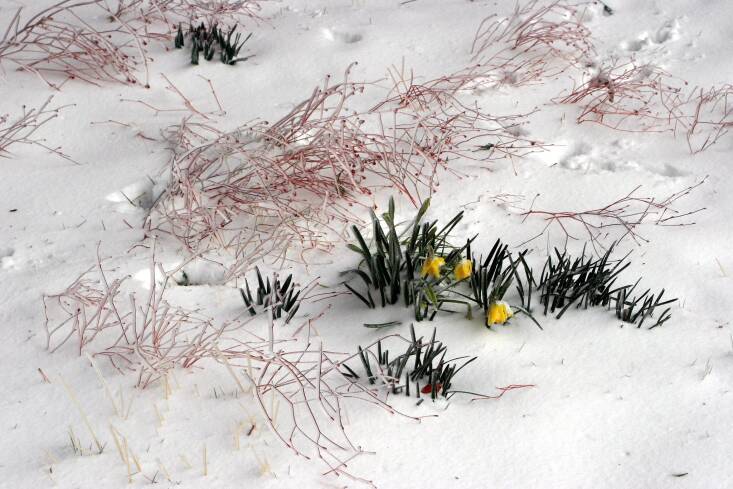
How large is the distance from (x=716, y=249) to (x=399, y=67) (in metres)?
1.99

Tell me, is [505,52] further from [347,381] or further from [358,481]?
[358,481]

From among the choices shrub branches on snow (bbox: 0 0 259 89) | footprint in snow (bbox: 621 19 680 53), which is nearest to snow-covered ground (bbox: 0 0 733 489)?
footprint in snow (bbox: 621 19 680 53)

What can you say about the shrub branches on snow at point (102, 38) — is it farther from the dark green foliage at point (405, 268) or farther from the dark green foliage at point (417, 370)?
the dark green foliage at point (417, 370)

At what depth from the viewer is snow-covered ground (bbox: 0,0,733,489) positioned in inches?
87.5

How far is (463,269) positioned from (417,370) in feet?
1.40

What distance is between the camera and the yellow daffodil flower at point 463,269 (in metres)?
2.65

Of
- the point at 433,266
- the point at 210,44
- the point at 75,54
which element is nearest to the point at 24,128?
the point at 75,54

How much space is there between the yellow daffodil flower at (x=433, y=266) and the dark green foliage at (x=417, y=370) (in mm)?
311

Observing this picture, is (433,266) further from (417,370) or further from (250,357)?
(250,357)

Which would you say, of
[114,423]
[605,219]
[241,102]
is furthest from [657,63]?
[114,423]

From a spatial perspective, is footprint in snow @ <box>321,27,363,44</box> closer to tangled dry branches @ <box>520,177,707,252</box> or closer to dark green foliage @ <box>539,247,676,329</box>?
tangled dry branches @ <box>520,177,707,252</box>

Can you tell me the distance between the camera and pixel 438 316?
2.75 meters

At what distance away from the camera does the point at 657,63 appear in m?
4.16

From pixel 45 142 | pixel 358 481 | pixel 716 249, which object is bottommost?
pixel 358 481
